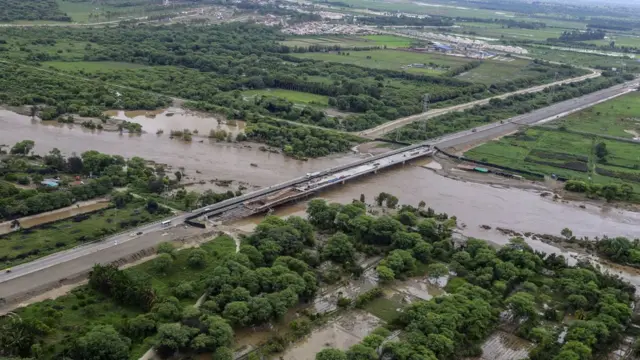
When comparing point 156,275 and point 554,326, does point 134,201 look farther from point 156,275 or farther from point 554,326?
point 554,326

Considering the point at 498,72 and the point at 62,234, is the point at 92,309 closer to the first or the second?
the point at 62,234

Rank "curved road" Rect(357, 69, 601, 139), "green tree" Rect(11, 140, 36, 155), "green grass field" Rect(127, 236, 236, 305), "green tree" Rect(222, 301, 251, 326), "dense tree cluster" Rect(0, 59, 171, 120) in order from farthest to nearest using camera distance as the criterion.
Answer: "curved road" Rect(357, 69, 601, 139)
"dense tree cluster" Rect(0, 59, 171, 120)
"green tree" Rect(11, 140, 36, 155)
"green grass field" Rect(127, 236, 236, 305)
"green tree" Rect(222, 301, 251, 326)

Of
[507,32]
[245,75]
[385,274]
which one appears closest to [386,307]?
[385,274]

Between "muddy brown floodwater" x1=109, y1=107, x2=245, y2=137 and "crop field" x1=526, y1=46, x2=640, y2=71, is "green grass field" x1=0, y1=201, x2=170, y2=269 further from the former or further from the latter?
"crop field" x1=526, y1=46, x2=640, y2=71

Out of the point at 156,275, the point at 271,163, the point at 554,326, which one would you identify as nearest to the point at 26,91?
the point at 271,163

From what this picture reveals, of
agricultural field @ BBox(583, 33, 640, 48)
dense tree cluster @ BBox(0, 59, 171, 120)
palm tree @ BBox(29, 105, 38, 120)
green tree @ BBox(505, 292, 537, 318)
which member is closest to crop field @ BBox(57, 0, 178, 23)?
dense tree cluster @ BBox(0, 59, 171, 120)

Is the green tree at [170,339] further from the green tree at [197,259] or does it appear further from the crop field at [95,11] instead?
the crop field at [95,11]
